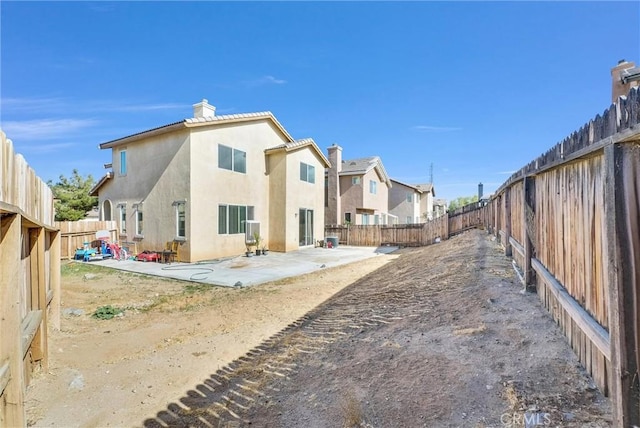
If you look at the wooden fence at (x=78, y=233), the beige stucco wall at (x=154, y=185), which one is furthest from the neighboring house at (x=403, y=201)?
the wooden fence at (x=78, y=233)

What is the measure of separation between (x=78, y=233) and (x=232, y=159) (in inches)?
326

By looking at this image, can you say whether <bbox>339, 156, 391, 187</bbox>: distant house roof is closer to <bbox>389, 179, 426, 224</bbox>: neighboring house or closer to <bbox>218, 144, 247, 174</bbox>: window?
<bbox>389, 179, 426, 224</bbox>: neighboring house

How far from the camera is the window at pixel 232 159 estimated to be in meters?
14.0

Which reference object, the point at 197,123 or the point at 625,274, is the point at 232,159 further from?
the point at 625,274

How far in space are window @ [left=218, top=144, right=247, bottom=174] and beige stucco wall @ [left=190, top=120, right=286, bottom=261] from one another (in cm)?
19

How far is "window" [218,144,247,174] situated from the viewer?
13952mm

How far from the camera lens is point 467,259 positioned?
6859 mm

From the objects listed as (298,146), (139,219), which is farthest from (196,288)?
(298,146)

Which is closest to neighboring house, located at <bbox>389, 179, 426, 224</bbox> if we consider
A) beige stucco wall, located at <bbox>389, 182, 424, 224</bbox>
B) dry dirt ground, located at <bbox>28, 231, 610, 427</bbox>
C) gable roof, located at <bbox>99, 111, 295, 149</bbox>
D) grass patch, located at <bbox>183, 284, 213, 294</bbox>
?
beige stucco wall, located at <bbox>389, 182, 424, 224</bbox>

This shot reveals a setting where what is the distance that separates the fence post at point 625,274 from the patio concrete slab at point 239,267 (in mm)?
8233

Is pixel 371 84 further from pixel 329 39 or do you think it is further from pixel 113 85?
pixel 113 85

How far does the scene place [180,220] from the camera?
42.5ft

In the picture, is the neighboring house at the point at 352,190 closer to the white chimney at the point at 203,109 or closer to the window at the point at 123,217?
the white chimney at the point at 203,109

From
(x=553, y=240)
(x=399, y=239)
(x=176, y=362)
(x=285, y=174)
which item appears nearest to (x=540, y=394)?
Result: (x=553, y=240)
